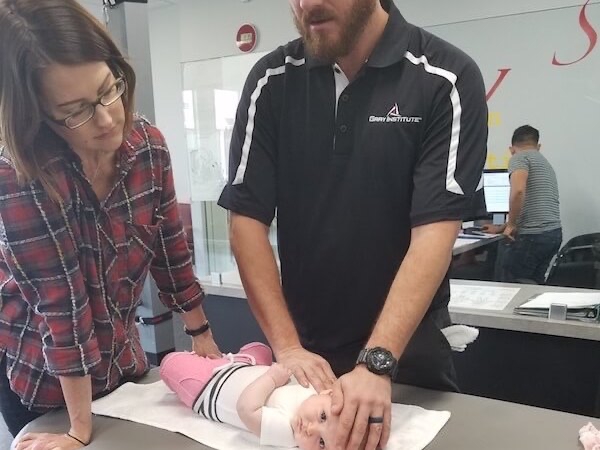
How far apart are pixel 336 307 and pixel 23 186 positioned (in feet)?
2.21

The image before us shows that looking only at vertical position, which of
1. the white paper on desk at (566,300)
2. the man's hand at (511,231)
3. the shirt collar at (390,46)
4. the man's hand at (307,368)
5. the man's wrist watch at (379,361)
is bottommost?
the man's hand at (511,231)

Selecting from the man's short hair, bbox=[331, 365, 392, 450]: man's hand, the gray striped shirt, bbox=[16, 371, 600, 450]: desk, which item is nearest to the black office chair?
the gray striped shirt

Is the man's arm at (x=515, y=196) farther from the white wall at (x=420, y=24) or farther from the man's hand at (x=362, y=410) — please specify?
the man's hand at (x=362, y=410)

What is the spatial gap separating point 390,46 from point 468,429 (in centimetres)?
78

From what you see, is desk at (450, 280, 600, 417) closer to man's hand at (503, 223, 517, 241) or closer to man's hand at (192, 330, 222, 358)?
man's hand at (192, 330, 222, 358)

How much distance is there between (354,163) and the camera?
122 centimetres

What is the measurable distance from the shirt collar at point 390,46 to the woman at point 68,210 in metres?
0.46

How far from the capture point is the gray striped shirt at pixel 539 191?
394 centimetres

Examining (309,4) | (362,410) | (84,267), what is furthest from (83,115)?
(362,410)

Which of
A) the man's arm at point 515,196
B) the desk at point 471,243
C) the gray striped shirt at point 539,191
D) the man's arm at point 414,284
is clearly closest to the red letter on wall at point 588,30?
the gray striped shirt at point 539,191

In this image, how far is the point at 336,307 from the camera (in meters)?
1.29

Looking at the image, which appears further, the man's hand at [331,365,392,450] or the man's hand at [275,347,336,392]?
the man's hand at [275,347,336,392]

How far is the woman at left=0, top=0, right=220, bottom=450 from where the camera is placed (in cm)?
97

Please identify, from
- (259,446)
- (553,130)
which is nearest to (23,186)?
(259,446)
